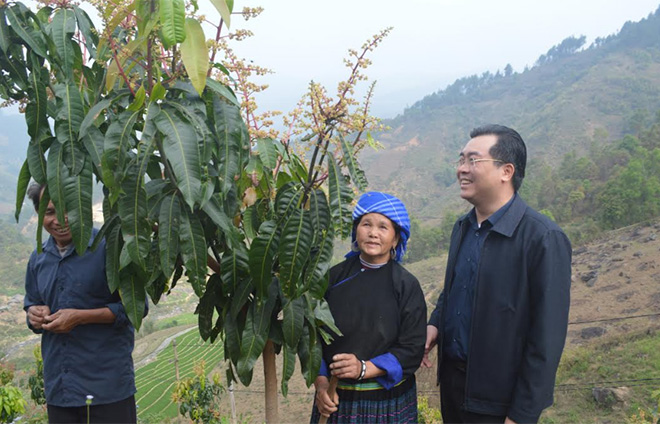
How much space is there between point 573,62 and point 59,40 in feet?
367

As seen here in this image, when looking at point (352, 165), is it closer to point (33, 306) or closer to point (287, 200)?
point (287, 200)

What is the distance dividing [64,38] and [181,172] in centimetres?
69

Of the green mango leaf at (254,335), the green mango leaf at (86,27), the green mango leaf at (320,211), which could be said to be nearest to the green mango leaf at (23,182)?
the green mango leaf at (86,27)

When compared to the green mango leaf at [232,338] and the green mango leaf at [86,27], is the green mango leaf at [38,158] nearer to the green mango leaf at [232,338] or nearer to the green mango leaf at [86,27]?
the green mango leaf at [86,27]

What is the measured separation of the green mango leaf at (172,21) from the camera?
1.18m

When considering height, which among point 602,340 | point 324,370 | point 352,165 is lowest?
point 602,340

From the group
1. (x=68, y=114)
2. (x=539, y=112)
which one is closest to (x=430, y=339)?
(x=68, y=114)

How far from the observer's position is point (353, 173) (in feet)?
4.66

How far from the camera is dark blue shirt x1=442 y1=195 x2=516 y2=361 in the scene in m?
1.76

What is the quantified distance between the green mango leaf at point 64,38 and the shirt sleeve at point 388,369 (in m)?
1.31

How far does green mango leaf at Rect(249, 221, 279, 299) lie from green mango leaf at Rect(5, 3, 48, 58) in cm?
88

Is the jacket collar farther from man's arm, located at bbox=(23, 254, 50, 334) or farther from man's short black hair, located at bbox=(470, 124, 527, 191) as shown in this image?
man's arm, located at bbox=(23, 254, 50, 334)

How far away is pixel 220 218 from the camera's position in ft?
4.62

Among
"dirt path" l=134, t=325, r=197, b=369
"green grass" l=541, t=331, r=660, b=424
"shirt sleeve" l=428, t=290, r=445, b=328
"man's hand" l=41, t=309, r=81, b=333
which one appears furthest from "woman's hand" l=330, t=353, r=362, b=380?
"dirt path" l=134, t=325, r=197, b=369
